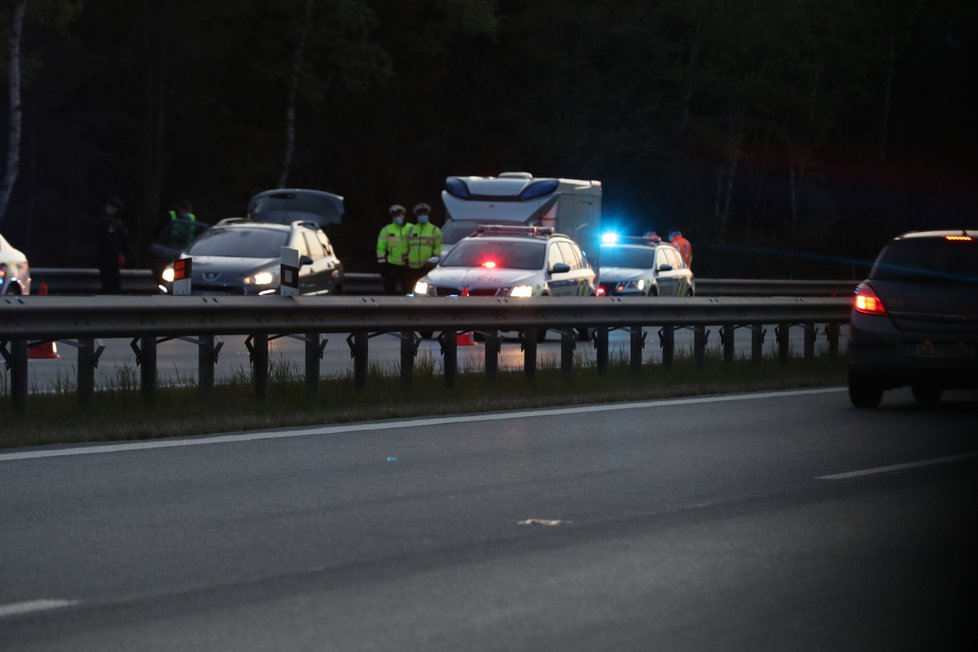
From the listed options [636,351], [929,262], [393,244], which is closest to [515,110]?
[393,244]

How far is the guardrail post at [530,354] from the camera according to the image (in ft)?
58.5

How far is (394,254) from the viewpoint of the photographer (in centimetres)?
3073

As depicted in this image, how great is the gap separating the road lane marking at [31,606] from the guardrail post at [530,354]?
10874mm

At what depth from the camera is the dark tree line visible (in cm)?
5716

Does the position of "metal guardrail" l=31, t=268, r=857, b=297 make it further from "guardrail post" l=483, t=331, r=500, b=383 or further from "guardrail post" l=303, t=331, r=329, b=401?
"guardrail post" l=303, t=331, r=329, b=401

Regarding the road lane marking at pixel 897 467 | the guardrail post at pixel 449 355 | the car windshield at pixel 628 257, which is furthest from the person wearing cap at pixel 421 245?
the road lane marking at pixel 897 467

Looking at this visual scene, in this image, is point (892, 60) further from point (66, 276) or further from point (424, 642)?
point (424, 642)

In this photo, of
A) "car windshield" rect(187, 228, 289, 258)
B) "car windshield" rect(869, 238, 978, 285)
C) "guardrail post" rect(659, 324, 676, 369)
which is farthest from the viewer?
"car windshield" rect(187, 228, 289, 258)

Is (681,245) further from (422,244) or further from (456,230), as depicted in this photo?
(422,244)

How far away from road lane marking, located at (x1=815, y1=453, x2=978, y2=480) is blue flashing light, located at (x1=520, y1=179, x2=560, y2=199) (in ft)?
65.0

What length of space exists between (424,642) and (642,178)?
61.7 metres

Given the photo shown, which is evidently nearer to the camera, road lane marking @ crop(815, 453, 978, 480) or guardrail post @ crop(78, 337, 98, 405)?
road lane marking @ crop(815, 453, 978, 480)

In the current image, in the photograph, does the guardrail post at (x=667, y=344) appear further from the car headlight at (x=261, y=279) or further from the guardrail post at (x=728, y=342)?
the car headlight at (x=261, y=279)

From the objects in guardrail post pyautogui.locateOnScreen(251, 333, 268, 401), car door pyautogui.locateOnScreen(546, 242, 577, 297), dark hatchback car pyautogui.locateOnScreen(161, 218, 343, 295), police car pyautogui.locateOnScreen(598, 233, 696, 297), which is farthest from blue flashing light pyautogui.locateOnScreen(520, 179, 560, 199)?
guardrail post pyautogui.locateOnScreen(251, 333, 268, 401)
